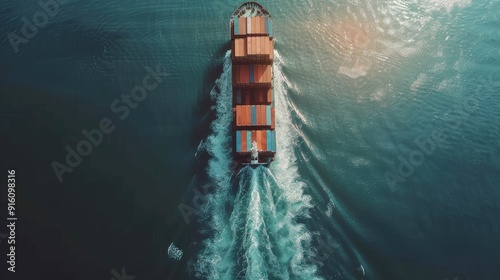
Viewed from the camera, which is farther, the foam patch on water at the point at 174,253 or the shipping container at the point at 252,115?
the shipping container at the point at 252,115

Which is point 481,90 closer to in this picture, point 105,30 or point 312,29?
point 312,29

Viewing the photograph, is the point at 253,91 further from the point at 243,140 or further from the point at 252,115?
the point at 243,140

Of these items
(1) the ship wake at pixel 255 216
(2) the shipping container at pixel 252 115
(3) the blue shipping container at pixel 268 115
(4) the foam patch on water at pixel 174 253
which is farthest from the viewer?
(3) the blue shipping container at pixel 268 115

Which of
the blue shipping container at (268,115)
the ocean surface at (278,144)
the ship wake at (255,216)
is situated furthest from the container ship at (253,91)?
the ocean surface at (278,144)

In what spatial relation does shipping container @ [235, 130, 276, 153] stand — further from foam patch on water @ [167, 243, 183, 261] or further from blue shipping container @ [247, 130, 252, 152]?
foam patch on water @ [167, 243, 183, 261]

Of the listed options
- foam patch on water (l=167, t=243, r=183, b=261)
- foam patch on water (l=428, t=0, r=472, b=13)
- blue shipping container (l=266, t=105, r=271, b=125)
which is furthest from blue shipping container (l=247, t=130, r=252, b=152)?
A: foam patch on water (l=428, t=0, r=472, b=13)

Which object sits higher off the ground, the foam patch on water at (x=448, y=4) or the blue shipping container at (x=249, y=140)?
the foam patch on water at (x=448, y=4)

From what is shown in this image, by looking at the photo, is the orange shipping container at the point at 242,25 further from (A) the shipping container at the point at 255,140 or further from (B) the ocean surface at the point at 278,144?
(A) the shipping container at the point at 255,140
